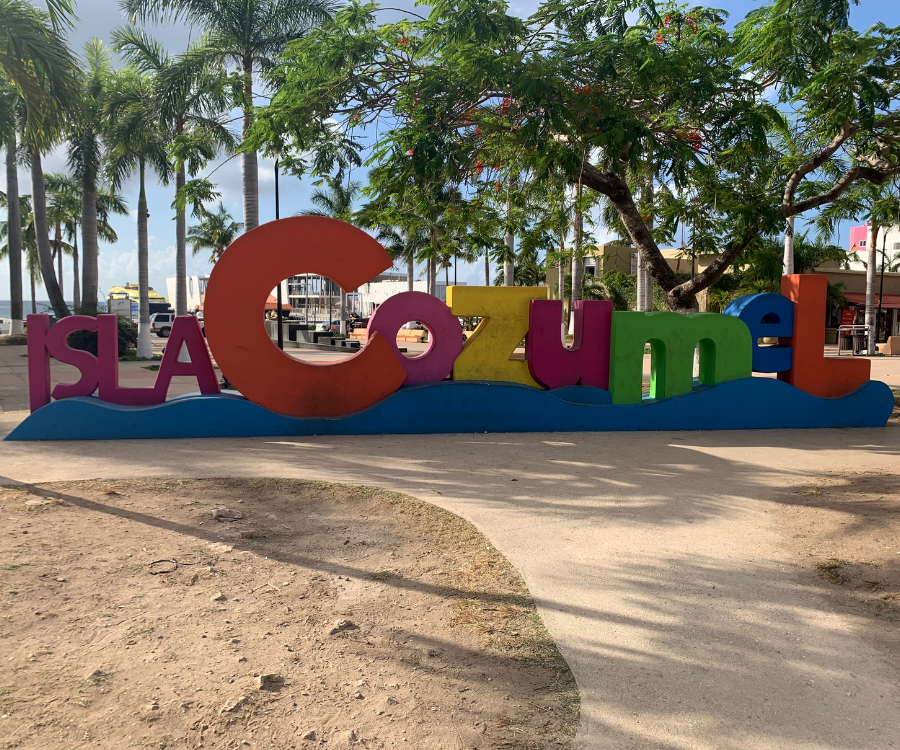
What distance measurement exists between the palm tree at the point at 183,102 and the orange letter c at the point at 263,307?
104 inches

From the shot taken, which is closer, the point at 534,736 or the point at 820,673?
the point at 534,736

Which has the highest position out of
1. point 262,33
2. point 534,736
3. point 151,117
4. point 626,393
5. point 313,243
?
point 262,33

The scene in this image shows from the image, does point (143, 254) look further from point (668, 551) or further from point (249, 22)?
point (668, 551)

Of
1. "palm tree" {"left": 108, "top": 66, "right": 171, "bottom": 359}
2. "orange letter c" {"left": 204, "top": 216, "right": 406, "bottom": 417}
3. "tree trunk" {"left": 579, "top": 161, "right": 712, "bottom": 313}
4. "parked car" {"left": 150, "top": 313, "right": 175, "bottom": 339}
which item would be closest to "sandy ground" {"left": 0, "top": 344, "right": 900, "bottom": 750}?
"orange letter c" {"left": 204, "top": 216, "right": 406, "bottom": 417}

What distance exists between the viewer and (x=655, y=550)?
5.37 metres

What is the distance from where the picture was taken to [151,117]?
17719 millimetres

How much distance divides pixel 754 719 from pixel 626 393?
7.49 metres

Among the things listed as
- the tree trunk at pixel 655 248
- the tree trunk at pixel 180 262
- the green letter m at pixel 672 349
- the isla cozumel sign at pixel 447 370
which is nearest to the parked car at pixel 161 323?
the tree trunk at pixel 180 262

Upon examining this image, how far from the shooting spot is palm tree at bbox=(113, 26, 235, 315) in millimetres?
12781

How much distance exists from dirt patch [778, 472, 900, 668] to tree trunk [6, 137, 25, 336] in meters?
29.9

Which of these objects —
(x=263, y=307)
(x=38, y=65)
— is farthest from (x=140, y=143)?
(x=263, y=307)

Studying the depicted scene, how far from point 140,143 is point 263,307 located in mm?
12844

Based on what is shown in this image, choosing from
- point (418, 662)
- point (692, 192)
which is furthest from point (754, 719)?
point (692, 192)

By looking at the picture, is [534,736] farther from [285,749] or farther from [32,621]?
[32,621]
